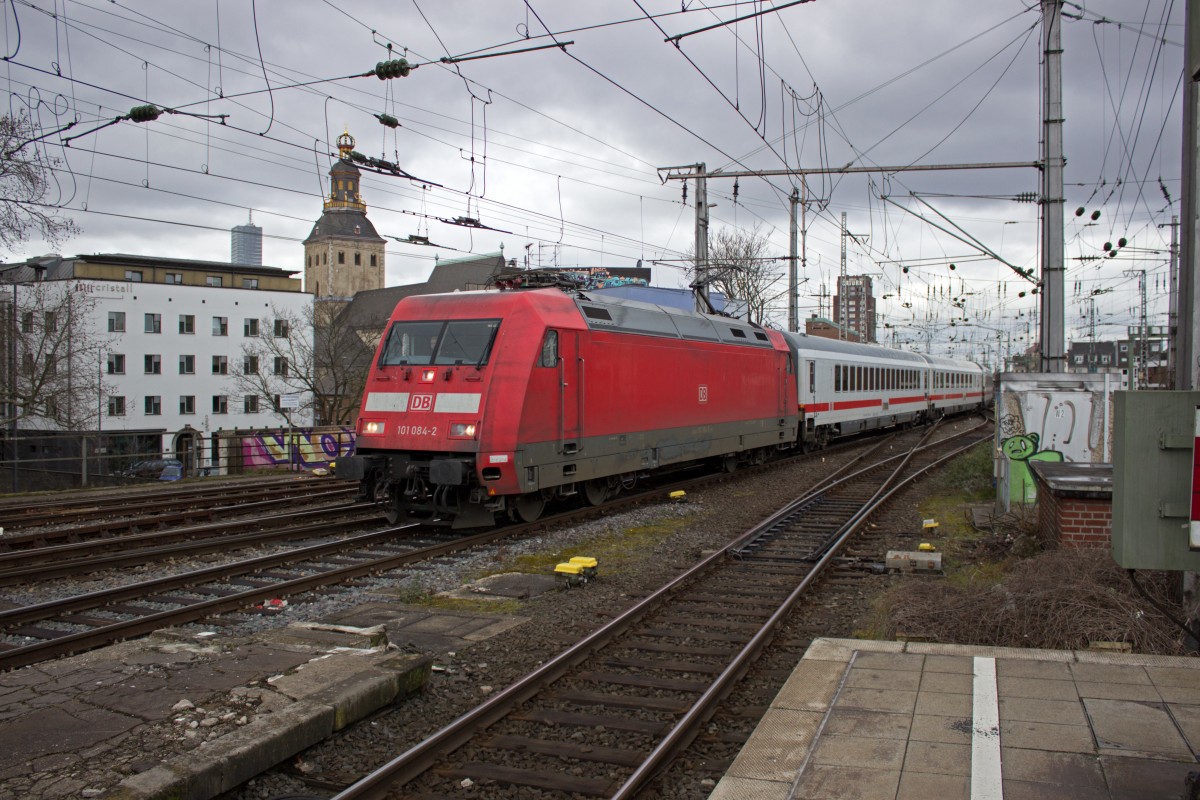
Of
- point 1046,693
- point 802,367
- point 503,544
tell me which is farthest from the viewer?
point 802,367

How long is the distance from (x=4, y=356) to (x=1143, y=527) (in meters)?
36.0

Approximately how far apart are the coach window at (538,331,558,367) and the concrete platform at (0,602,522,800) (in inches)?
204

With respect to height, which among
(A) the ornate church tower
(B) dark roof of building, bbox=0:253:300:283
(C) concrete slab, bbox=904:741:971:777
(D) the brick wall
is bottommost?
(C) concrete slab, bbox=904:741:971:777

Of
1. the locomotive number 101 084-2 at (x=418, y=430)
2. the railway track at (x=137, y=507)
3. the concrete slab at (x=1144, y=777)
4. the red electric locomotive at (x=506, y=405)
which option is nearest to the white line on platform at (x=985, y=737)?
the concrete slab at (x=1144, y=777)

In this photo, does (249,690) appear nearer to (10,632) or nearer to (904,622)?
(10,632)

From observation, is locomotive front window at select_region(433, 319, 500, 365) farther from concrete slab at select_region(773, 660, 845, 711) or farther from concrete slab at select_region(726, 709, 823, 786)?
concrete slab at select_region(726, 709, 823, 786)

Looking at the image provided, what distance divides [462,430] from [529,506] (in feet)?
6.11

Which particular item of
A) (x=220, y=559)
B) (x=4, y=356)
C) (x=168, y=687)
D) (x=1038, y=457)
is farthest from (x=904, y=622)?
(x=4, y=356)

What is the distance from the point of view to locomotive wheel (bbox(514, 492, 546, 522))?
38.8 ft

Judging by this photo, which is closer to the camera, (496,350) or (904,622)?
(904,622)

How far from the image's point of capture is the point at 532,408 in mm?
11047

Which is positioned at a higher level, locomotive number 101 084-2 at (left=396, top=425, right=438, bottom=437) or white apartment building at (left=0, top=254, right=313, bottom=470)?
white apartment building at (left=0, top=254, right=313, bottom=470)

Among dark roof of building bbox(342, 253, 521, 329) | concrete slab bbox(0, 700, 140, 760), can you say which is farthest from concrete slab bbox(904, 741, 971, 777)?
dark roof of building bbox(342, 253, 521, 329)

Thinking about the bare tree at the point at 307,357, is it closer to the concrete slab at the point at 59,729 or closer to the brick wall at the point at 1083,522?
the brick wall at the point at 1083,522
